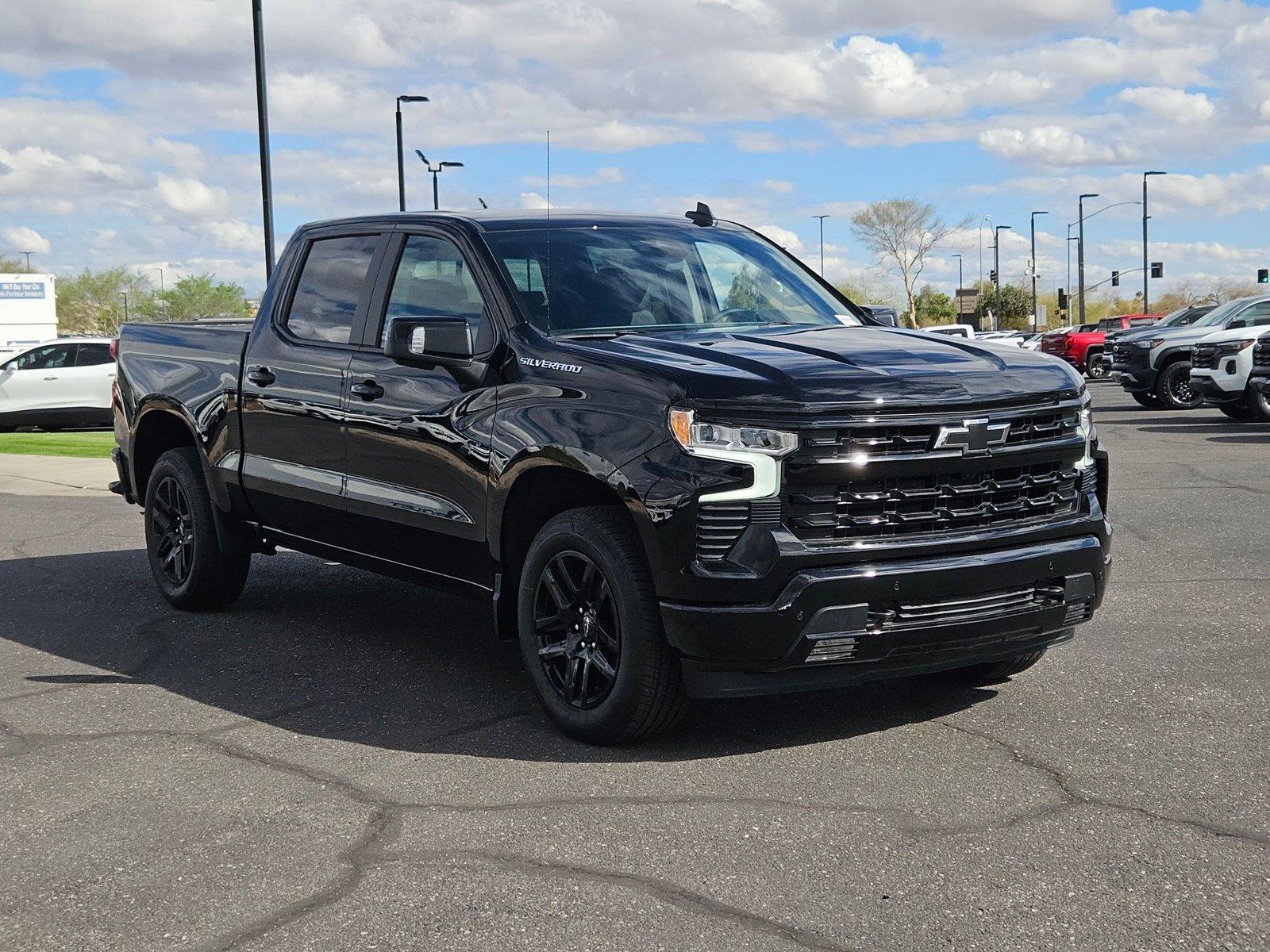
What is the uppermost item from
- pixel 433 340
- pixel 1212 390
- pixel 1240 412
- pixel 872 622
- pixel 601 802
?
pixel 433 340

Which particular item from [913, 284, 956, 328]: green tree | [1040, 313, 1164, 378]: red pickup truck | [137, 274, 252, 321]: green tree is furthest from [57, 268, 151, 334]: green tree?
[1040, 313, 1164, 378]: red pickup truck

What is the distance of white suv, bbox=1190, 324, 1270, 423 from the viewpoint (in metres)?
20.5

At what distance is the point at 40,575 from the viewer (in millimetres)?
9477

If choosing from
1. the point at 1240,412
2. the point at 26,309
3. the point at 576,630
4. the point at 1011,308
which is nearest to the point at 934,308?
the point at 1011,308

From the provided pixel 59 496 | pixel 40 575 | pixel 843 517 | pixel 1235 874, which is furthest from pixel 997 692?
pixel 59 496

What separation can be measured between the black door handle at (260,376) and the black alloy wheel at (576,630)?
89.1 inches

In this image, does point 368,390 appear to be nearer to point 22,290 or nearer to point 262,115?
point 262,115

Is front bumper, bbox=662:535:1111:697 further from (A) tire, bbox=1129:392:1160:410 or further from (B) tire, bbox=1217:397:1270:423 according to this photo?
(A) tire, bbox=1129:392:1160:410

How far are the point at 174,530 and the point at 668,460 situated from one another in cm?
424

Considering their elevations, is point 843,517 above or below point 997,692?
above

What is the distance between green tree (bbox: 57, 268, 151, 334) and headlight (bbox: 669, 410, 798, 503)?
123342 millimetres

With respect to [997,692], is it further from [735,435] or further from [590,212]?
[590,212]

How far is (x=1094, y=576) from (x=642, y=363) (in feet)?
5.80

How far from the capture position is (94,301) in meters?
128
